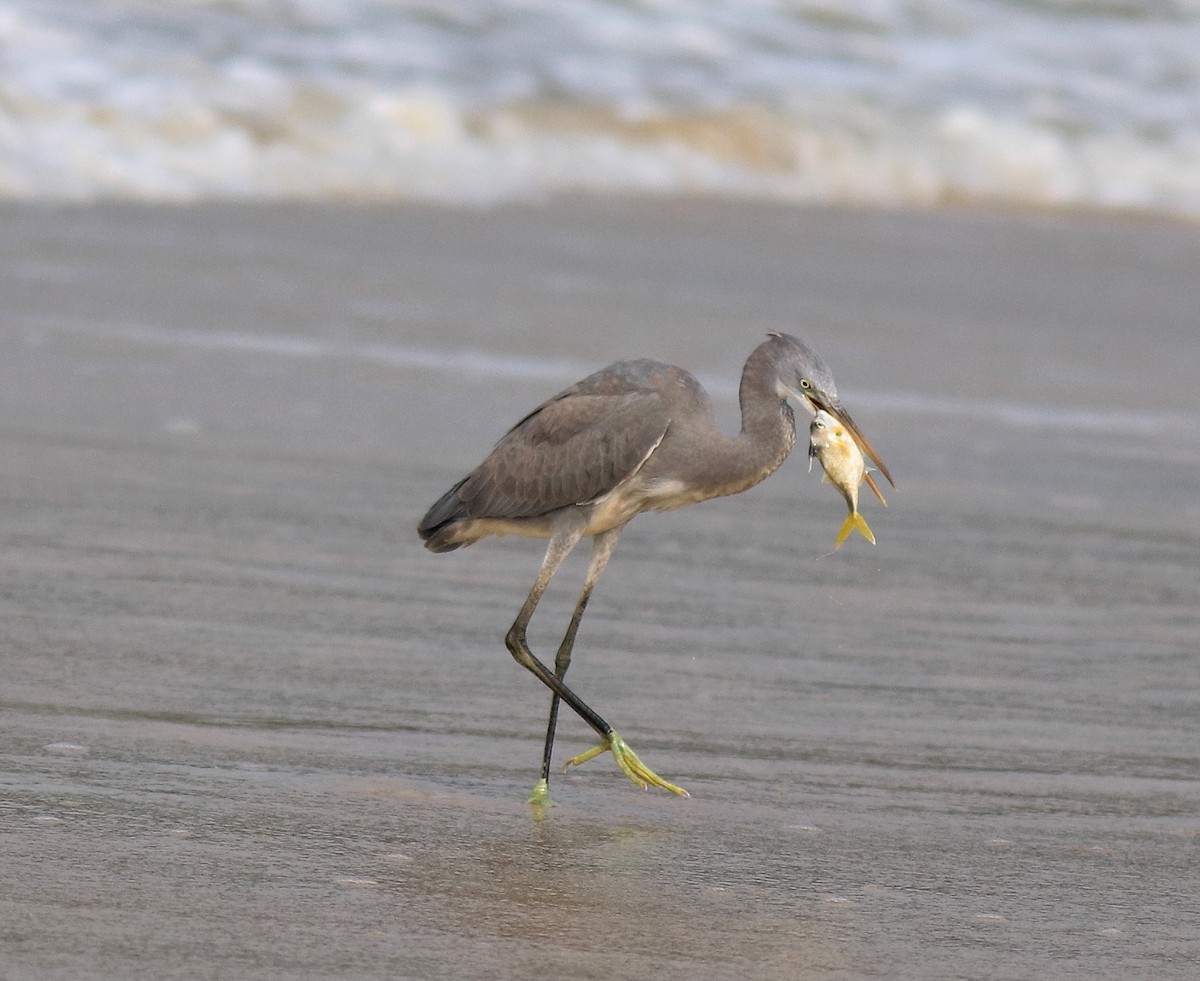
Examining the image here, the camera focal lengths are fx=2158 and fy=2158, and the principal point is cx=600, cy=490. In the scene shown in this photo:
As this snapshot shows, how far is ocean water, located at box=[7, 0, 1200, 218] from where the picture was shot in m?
14.1

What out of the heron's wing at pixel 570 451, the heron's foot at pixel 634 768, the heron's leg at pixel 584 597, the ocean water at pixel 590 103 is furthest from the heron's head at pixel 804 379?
the ocean water at pixel 590 103

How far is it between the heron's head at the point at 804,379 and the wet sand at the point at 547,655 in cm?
76

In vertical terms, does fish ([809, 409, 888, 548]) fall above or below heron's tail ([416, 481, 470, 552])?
above

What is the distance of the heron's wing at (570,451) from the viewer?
443 cm

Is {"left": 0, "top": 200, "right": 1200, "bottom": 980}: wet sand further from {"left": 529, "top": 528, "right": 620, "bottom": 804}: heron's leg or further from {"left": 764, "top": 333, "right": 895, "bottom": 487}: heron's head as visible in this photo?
{"left": 764, "top": 333, "right": 895, "bottom": 487}: heron's head

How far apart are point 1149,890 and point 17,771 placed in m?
2.09

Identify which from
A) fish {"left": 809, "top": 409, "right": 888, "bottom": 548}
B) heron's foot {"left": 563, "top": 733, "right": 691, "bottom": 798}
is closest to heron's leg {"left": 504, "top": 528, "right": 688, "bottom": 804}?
heron's foot {"left": 563, "top": 733, "right": 691, "bottom": 798}

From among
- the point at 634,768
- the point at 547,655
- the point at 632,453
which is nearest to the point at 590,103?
the point at 547,655

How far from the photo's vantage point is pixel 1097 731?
483 centimetres

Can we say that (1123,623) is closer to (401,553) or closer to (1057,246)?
(401,553)

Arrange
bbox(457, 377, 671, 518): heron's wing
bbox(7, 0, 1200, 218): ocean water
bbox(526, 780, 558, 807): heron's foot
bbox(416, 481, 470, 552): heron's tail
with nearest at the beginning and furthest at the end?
bbox(526, 780, 558, 807): heron's foot, bbox(457, 377, 671, 518): heron's wing, bbox(416, 481, 470, 552): heron's tail, bbox(7, 0, 1200, 218): ocean water

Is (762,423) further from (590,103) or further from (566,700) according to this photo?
(590,103)

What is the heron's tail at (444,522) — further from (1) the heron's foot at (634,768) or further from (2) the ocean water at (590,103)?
(2) the ocean water at (590,103)

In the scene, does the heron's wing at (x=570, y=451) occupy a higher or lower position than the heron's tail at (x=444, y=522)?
higher
